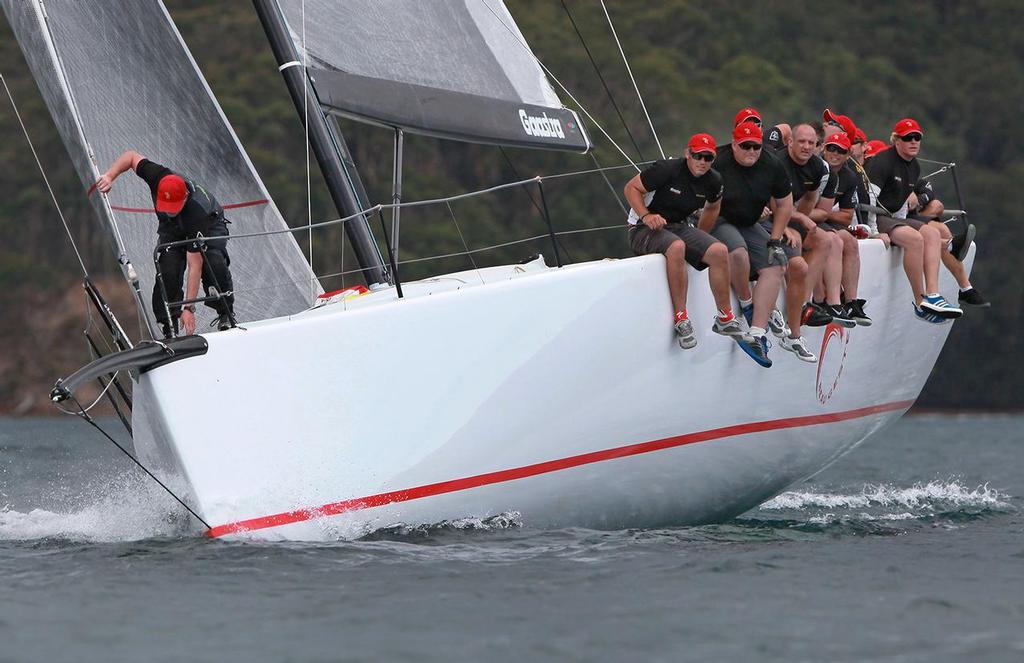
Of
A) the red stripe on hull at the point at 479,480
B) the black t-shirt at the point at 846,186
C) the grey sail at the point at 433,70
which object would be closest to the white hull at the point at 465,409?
the red stripe on hull at the point at 479,480

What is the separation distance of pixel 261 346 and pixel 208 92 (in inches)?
99.1

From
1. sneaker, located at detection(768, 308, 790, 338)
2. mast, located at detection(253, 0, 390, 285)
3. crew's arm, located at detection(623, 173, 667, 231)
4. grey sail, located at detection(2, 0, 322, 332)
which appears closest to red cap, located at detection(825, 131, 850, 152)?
sneaker, located at detection(768, 308, 790, 338)

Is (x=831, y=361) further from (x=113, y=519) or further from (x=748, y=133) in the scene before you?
(x=113, y=519)


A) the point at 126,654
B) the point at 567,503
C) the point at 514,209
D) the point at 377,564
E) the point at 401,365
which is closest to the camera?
the point at 126,654

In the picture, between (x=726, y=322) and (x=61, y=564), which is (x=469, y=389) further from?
(x=61, y=564)

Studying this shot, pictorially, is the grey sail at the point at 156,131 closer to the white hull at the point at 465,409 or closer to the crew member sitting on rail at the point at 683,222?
the white hull at the point at 465,409

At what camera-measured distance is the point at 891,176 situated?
6688mm

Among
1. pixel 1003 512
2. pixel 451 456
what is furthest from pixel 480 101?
pixel 1003 512

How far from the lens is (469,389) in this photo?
5.09 meters

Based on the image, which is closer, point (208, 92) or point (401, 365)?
point (401, 365)

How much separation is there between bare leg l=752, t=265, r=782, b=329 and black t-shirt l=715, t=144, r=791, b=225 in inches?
11.6

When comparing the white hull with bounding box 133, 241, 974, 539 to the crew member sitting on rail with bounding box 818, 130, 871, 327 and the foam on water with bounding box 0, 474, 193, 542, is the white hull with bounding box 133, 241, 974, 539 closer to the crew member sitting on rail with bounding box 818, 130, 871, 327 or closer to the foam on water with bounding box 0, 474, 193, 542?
the foam on water with bounding box 0, 474, 193, 542

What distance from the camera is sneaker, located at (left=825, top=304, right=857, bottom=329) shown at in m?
5.96

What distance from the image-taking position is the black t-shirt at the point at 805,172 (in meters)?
6.11
